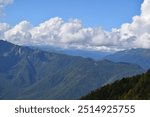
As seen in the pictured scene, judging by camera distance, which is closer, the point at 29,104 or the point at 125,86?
the point at 29,104

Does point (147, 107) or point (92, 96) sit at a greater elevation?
point (147, 107)

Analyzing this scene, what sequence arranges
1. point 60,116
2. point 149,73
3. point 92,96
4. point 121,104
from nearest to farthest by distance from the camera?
point 60,116, point 121,104, point 149,73, point 92,96

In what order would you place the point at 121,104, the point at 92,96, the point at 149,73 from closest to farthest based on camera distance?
1. the point at 121,104
2. the point at 149,73
3. the point at 92,96

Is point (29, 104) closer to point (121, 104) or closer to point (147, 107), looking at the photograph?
point (121, 104)

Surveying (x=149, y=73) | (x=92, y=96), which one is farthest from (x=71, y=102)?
(x=92, y=96)

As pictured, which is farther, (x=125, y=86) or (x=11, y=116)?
(x=125, y=86)

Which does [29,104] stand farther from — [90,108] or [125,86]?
[125,86]

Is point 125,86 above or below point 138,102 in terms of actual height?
below

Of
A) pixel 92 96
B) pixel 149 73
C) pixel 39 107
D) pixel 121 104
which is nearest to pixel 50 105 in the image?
pixel 39 107

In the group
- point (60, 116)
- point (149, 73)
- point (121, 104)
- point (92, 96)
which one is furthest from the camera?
point (92, 96)
